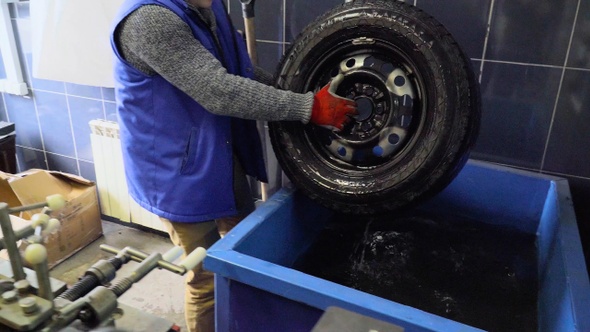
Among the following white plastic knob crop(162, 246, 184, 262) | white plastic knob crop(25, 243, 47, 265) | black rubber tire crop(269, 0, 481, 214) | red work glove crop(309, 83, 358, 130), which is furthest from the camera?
red work glove crop(309, 83, 358, 130)

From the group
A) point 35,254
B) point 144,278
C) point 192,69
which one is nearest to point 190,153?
→ point 192,69

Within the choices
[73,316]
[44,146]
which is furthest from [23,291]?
[44,146]

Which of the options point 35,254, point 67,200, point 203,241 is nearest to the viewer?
point 35,254

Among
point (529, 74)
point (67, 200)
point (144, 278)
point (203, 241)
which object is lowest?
point (144, 278)

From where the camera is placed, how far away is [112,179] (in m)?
2.52

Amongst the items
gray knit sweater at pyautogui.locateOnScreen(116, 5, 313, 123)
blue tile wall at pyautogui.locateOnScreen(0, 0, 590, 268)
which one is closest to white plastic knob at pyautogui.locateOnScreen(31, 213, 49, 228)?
gray knit sweater at pyautogui.locateOnScreen(116, 5, 313, 123)

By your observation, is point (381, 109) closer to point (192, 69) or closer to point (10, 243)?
point (192, 69)

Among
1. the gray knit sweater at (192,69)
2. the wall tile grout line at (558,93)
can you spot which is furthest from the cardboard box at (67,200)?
the wall tile grout line at (558,93)

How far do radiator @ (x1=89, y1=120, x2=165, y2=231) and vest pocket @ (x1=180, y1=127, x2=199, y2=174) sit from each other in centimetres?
115

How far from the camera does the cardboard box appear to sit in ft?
7.53

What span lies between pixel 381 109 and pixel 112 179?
5.53 ft

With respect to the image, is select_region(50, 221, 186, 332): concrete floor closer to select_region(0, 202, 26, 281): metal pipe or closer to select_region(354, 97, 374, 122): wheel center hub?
select_region(354, 97, 374, 122): wheel center hub

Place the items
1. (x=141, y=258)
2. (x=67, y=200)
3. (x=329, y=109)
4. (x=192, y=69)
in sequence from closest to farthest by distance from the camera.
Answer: (x=141, y=258) → (x=192, y=69) → (x=329, y=109) → (x=67, y=200)

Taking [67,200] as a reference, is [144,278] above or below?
below
